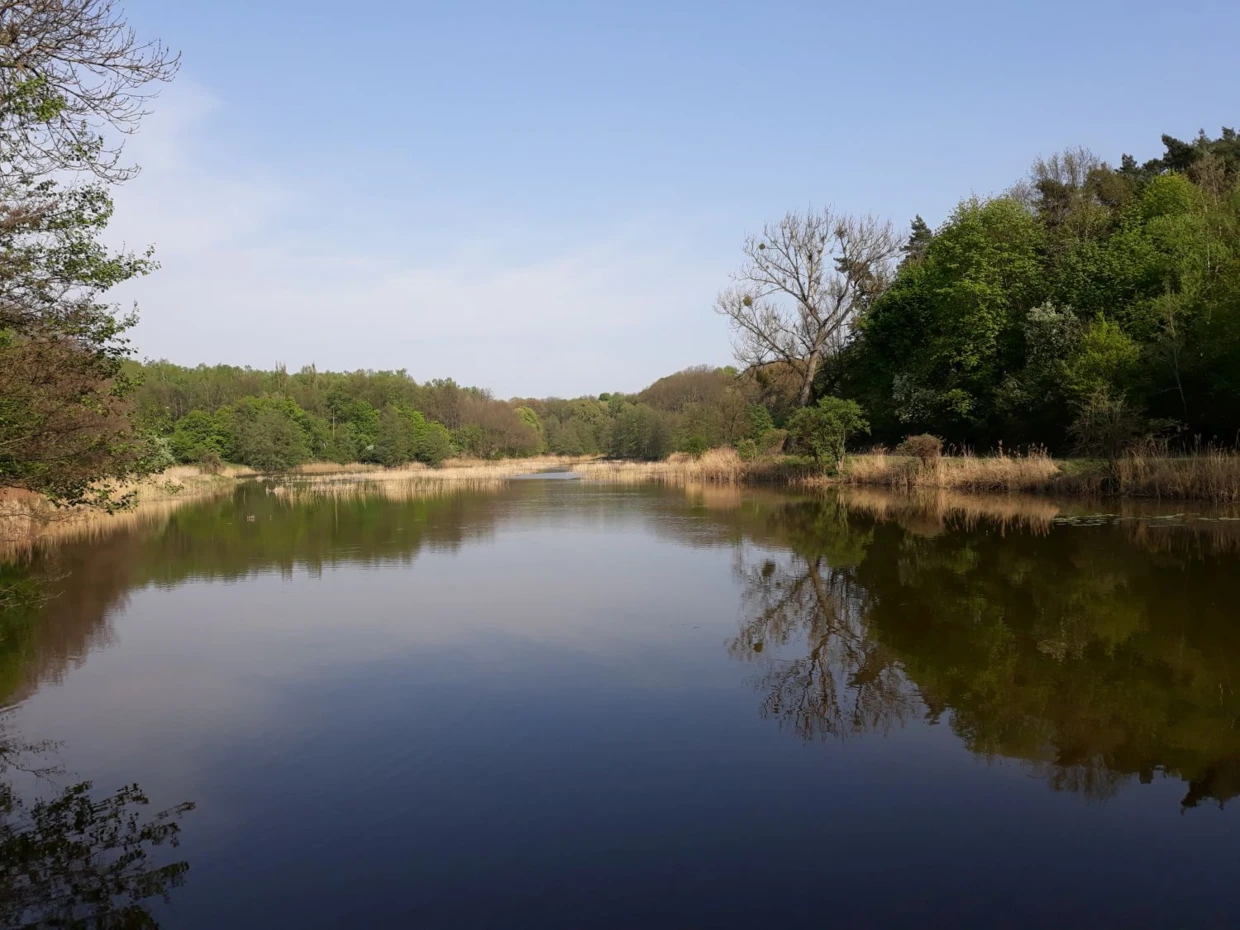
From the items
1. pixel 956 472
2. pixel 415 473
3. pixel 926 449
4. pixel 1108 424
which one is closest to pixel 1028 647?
pixel 1108 424

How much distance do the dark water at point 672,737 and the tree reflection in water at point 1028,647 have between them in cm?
4

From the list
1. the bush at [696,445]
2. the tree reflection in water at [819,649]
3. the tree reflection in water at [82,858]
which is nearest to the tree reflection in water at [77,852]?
the tree reflection in water at [82,858]

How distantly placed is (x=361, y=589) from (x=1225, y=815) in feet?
30.3

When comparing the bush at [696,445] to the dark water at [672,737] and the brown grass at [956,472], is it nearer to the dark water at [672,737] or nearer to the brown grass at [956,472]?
the brown grass at [956,472]

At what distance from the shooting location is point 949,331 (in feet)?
92.6

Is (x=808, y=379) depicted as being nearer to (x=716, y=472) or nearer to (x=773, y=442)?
(x=773, y=442)

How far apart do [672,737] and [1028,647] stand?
3.73 meters

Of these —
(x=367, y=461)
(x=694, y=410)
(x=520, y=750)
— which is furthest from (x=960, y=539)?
(x=367, y=461)

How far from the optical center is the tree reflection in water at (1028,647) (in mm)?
5113

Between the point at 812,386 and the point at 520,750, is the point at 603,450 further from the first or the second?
the point at 520,750

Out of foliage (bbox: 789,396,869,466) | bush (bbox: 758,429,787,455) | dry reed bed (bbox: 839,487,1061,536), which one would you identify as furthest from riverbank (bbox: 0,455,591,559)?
foliage (bbox: 789,396,869,466)

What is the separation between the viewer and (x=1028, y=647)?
7.29m

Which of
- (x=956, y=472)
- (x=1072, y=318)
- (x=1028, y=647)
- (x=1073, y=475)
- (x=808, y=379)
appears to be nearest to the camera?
(x=1028, y=647)

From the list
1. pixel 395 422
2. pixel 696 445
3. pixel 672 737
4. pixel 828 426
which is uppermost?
pixel 395 422
